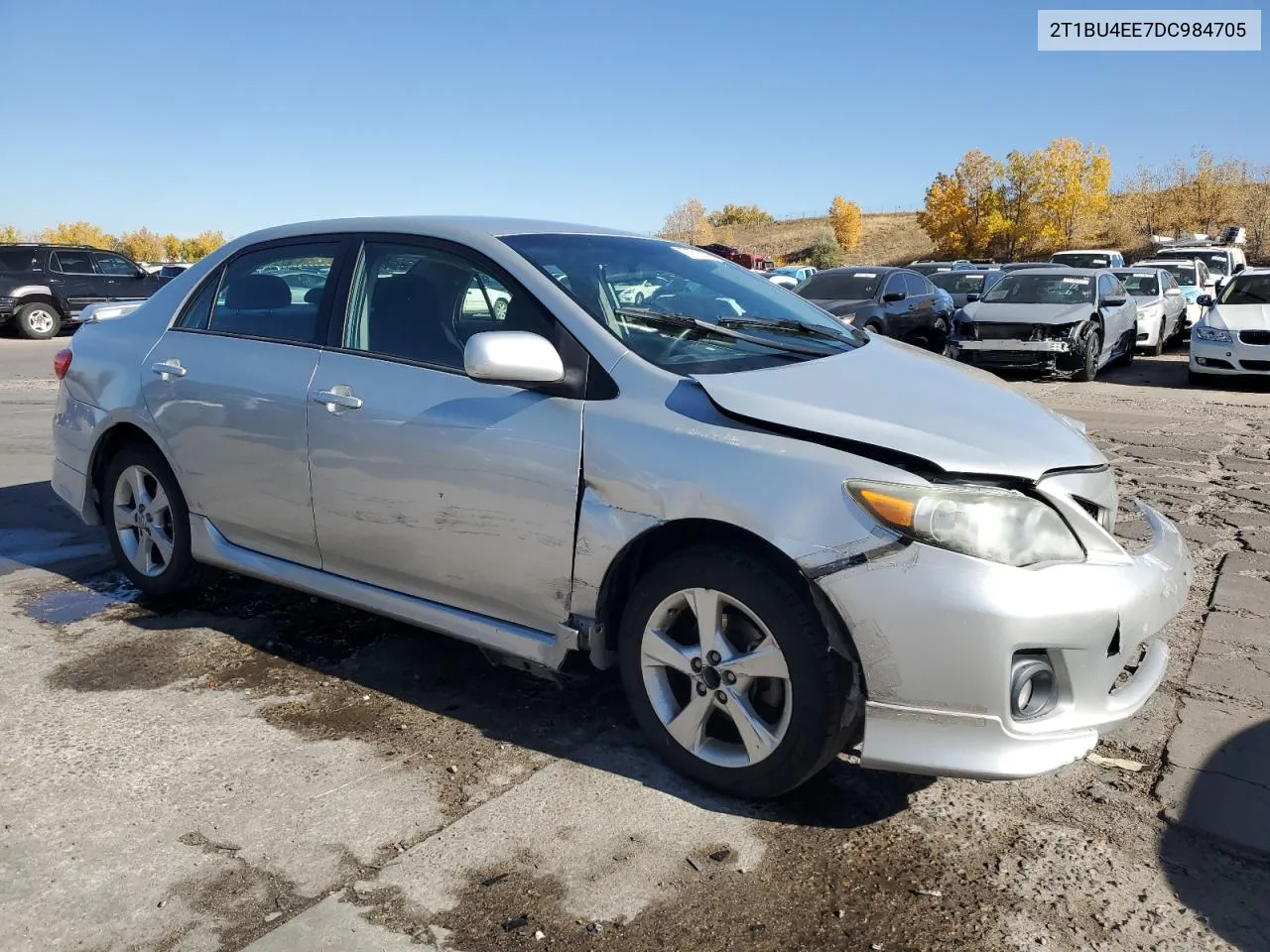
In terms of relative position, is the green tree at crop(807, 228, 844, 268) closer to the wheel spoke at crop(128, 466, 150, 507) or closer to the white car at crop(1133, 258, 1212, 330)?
the white car at crop(1133, 258, 1212, 330)

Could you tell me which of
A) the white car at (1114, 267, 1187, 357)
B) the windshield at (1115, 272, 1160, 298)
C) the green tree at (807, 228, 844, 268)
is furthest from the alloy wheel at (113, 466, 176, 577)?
the green tree at (807, 228, 844, 268)

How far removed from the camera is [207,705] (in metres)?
3.61

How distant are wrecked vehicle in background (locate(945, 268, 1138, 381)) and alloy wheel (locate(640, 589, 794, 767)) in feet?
38.9

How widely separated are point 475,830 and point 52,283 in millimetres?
21096

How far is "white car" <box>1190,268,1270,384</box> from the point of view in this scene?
13156 millimetres

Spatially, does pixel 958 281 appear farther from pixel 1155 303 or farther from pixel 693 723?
pixel 693 723

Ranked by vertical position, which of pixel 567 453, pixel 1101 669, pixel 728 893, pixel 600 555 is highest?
pixel 567 453

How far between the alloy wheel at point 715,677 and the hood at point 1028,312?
39.8ft

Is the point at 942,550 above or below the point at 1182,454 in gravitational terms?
above

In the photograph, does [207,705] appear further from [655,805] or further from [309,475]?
[655,805]

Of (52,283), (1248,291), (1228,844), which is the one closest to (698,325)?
(1228,844)

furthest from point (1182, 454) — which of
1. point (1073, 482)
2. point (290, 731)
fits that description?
point (290, 731)

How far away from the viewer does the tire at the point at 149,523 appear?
14.5 feet

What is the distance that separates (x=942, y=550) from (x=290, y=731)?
2171 millimetres
